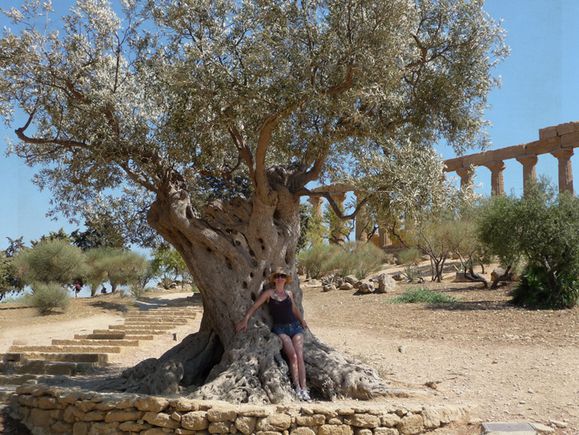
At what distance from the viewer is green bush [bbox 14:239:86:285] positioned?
28.5m

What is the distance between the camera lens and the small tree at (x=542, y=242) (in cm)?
1814

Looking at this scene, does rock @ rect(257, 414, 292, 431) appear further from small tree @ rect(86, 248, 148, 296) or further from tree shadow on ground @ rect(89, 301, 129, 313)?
small tree @ rect(86, 248, 148, 296)

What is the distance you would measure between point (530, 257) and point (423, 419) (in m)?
12.5

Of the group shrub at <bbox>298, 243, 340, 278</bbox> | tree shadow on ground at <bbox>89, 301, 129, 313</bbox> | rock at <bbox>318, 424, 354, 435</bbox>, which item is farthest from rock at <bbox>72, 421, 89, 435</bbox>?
shrub at <bbox>298, 243, 340, 278</bbox>

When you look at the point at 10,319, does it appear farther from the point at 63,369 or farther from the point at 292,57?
the point at 292,57

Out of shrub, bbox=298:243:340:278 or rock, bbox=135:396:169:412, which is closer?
rock, bbox=135:396:169:412

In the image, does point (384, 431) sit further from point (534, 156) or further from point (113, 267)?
point (534, 156)

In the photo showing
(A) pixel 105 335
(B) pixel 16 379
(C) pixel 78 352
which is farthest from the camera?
(A) pixel 105 335

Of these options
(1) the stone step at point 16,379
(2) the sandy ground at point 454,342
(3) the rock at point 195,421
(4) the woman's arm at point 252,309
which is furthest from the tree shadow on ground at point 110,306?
(3) the rock at point 195,421

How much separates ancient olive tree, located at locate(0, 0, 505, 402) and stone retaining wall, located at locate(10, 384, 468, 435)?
0.79 meters

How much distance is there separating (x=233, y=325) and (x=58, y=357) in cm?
674

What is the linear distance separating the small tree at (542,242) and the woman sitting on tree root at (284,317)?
1134 cm

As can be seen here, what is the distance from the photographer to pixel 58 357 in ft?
47.0

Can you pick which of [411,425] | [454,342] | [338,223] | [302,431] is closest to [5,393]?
[302,431]
